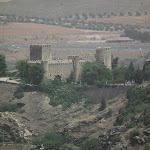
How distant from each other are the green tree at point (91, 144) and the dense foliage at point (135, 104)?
2.54m

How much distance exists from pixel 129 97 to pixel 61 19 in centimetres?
5954

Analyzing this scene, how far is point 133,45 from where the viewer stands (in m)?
136

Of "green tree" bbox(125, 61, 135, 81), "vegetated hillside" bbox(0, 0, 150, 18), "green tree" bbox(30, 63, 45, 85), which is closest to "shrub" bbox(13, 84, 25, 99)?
"green tree" bbox(30, 63, 45, 85)

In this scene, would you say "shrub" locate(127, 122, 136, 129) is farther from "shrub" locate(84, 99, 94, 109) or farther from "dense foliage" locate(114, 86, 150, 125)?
"shrub" locate(84, 99, 94, 109)

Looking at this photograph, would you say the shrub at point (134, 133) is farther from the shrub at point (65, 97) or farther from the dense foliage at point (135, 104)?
the shrub at point (65, 97)

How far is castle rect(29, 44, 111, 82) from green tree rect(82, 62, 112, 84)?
0.82 meters

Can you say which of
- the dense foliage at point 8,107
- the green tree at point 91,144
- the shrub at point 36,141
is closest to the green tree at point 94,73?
the dense foliage at point 8,107

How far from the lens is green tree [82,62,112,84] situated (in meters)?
109

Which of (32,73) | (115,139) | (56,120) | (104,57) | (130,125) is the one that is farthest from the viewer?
(104,57)

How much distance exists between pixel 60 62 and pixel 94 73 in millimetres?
3252

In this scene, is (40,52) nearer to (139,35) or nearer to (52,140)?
(52,140)

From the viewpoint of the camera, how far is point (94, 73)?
108688 mm

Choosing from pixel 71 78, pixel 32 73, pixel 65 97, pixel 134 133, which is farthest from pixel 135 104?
pixel 71 78

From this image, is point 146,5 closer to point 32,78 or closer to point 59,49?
point 59,49
